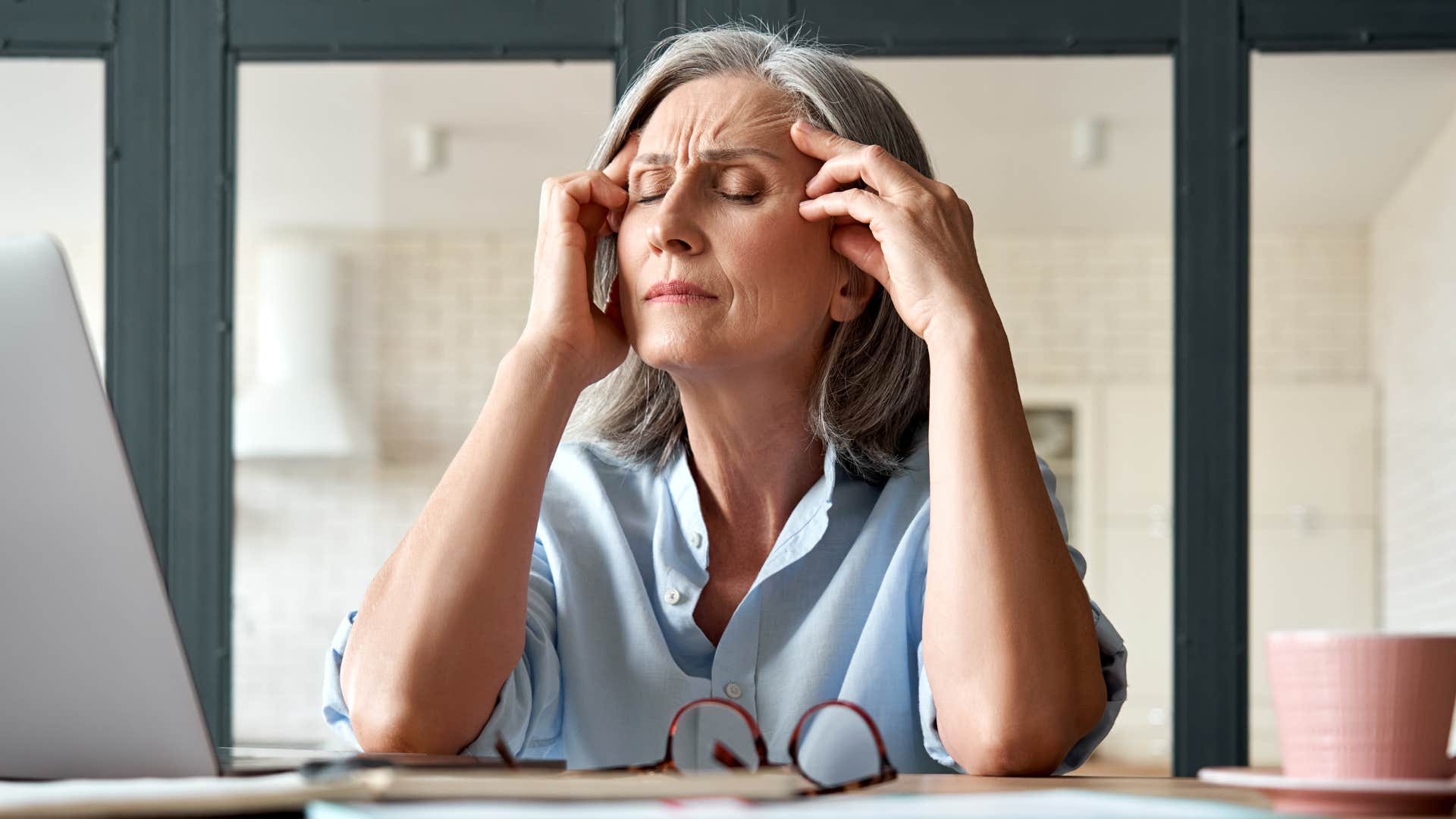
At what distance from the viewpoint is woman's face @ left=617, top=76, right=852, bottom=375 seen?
1485 millimetres

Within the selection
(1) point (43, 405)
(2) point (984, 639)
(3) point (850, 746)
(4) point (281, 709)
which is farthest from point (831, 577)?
(4) point (281, 709)

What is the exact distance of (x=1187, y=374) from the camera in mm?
2926

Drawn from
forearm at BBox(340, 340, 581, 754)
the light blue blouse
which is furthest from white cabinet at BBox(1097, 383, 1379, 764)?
forearm at BBox(340, 340, 581, 754)

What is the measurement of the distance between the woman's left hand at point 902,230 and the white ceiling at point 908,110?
4.46 feet

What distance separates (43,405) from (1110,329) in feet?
26.8

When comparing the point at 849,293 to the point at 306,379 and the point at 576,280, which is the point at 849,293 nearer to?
the point at 576,280

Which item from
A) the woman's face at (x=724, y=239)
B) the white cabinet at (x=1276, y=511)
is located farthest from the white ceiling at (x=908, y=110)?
the white cabinet at (x=1276, y=511)

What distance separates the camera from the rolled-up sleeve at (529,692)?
1413 mm

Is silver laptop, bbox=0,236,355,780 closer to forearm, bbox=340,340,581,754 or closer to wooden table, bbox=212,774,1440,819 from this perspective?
wooden table, bbox=212,774,1440,819

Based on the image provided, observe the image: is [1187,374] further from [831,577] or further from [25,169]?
[25,169]

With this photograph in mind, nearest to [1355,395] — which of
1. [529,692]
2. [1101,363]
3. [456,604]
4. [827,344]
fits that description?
[1101,363]

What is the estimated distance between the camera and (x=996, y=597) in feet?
4.16

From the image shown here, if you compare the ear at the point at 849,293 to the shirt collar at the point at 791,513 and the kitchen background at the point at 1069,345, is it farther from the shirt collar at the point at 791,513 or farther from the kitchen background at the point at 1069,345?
the kitchen background at the point at 1069,345

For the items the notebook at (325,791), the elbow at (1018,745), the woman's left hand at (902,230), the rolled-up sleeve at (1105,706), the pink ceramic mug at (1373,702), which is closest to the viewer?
the notebook at (325,791)
